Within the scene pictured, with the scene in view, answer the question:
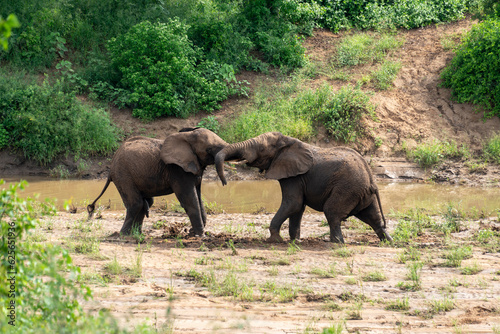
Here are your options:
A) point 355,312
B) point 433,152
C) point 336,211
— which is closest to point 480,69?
point 433,152

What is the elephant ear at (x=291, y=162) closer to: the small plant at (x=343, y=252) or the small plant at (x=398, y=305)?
the small plant at (x=343, y=252)

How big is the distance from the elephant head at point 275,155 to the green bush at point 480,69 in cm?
1149

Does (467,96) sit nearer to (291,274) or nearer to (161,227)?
(161,227)

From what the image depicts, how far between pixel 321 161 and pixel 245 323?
4703 millimetres

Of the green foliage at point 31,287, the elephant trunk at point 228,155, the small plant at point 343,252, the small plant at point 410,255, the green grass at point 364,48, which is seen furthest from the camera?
the green grass at point 364,48

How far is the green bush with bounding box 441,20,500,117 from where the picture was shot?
748 inches

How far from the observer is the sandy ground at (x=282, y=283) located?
19.4 ft

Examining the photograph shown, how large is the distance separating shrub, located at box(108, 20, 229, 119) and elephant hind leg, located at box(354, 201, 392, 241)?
981 centimetres

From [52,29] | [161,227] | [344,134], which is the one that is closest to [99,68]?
[52,29]

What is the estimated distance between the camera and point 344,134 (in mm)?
18172

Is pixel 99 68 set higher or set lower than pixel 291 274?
higher

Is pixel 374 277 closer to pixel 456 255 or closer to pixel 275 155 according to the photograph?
pixel 456 255

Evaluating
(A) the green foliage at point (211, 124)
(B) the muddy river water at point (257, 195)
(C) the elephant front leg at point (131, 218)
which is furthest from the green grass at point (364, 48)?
(C) the elephant front leg at point (131, 218)

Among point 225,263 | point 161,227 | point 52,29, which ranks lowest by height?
point 161,227
